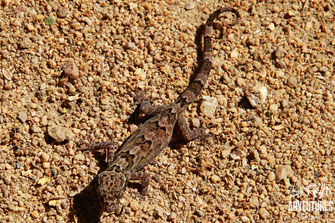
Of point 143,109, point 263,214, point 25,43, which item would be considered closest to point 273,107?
point 263,214

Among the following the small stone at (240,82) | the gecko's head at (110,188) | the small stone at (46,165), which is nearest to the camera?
the gecko's head at (110,188)

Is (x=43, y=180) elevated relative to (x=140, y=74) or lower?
lower

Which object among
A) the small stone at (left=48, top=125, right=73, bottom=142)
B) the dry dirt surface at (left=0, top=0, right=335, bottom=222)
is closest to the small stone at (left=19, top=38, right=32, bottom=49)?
the dry dirt surface at (left=0, top=0, right=335, bottom=222)

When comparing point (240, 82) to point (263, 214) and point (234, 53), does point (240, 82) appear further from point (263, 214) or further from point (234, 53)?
point (263, 214)

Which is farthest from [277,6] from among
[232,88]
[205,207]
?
[205,207]

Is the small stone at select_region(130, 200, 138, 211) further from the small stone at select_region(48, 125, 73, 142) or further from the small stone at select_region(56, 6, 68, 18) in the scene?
the small stone at select_region(56, 6, 68, 18)

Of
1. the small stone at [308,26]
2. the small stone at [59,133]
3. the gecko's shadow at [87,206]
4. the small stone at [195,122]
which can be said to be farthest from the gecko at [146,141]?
the small stone at [308,26]

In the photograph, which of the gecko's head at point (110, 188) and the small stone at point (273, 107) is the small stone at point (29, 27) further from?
the small stone at point (273, 107)
